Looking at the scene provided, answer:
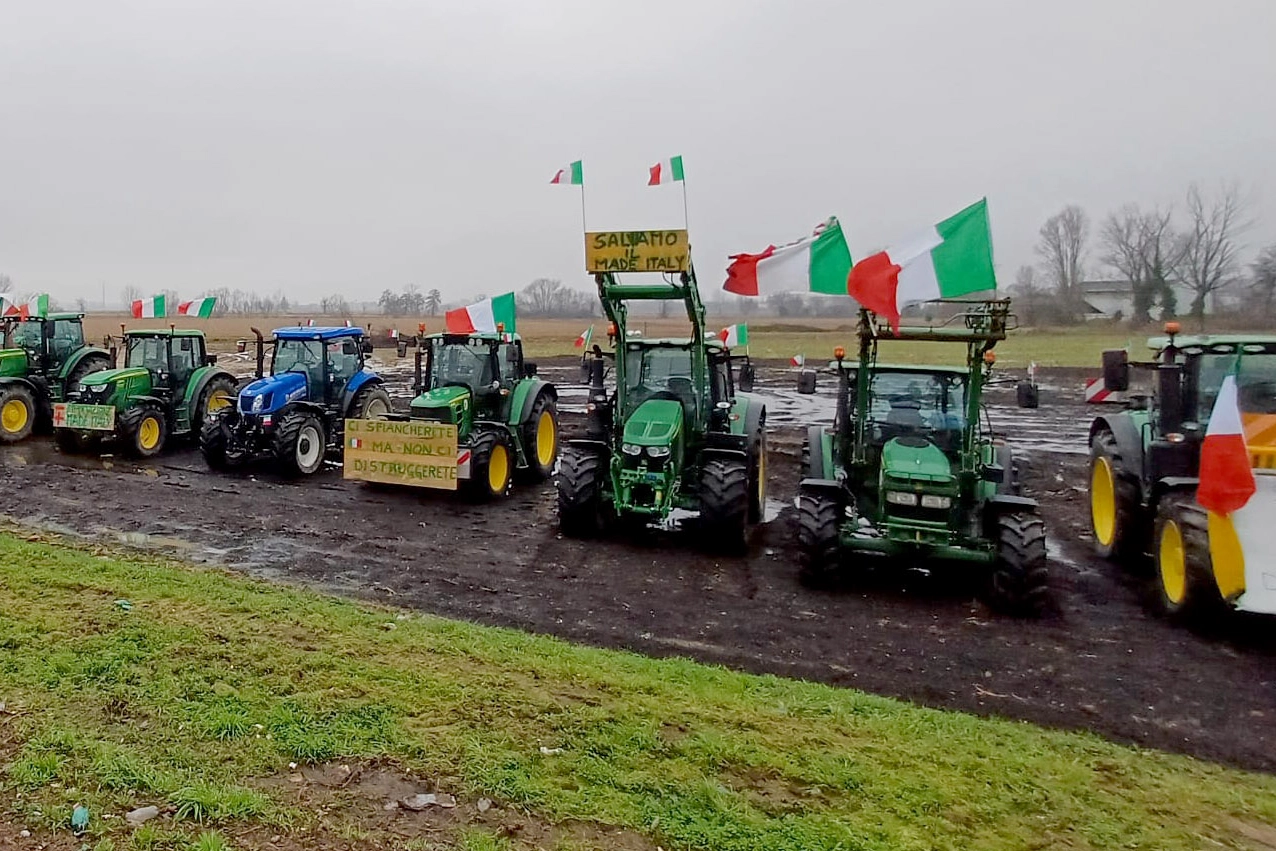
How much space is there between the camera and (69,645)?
4.51 m

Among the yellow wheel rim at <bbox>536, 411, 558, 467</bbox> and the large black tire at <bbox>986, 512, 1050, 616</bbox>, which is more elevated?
the yellow wheel rim at <bbox>536, 411, 558, 467</bbox>

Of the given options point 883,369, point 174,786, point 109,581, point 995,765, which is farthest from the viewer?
point 883,369

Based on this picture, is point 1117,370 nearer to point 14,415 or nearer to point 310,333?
point 310,333

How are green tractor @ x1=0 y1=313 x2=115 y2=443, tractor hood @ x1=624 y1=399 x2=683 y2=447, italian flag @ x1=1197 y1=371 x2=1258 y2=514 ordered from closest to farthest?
italian flag @ x1=1197 y1=371 x2=1258 y2=514 → tractor hood @ x1=624 y1=399 x2=683 y2=447 → green tractor @ x1=0 y1=313 x2=115 y2=443

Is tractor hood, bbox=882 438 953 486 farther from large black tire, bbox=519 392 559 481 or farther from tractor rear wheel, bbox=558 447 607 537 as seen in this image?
large black tire, bbox=519 392 559 481

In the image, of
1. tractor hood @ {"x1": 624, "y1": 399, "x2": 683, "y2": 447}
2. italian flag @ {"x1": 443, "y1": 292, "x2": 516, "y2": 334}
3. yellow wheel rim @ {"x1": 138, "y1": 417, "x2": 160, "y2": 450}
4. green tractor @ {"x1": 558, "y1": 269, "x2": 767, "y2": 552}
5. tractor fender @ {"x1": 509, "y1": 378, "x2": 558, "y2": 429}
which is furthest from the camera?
yellow wheel rim @ {"x1": 138, "y1": 417, "x2": 160, "y2": 450}

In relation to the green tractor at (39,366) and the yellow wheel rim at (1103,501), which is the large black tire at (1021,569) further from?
the green tractor at (39,366)

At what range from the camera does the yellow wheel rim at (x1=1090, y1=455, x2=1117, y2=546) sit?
27.2ft

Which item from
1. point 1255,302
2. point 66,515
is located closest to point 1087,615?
point 66,515

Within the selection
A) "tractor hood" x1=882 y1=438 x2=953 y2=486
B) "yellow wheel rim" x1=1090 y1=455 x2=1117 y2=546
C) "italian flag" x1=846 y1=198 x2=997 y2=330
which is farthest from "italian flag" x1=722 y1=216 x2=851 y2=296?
"yellow wheel rim" x1=1090 y1=455 x2=1117 y2=546

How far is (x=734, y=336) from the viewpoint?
1177cm

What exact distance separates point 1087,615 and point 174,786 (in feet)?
20.3

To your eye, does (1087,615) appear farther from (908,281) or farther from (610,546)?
(610,546)

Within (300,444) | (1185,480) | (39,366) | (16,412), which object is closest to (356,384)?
(300,444)
